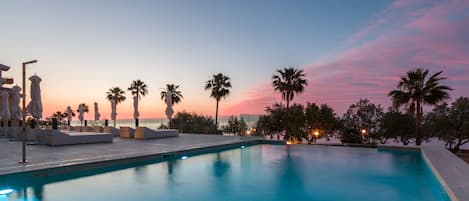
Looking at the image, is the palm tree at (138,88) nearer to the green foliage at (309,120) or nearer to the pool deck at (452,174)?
the green foliage at (309,120)

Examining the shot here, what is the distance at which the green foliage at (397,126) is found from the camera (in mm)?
23031

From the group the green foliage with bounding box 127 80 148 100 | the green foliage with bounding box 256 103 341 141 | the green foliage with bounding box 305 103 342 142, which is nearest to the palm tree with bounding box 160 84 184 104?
the green foliage with bounding box 127 80 148 100

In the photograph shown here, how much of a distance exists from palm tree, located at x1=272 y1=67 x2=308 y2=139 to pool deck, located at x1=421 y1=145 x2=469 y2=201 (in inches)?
511

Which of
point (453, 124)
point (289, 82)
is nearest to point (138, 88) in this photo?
point (289, 82)

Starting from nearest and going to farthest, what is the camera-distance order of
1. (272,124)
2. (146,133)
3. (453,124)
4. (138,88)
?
(146,133) < (453,124) < (272,124) < (138,88)

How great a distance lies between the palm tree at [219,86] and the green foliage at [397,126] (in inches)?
548

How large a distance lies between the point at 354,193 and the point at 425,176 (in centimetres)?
325

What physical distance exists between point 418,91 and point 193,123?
1925 cm

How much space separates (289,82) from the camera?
22250 mm

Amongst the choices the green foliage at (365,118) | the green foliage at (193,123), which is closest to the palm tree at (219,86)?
the green foliage at (193,123)

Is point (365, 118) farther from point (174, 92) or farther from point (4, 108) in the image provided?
point (4, 108)

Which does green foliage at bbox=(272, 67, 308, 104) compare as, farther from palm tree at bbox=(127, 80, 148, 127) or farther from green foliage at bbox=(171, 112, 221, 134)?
palm tree at bbox=(127, 80, 148, 127)

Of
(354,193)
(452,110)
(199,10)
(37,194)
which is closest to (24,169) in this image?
(37,194)

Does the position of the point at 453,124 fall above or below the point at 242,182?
above
